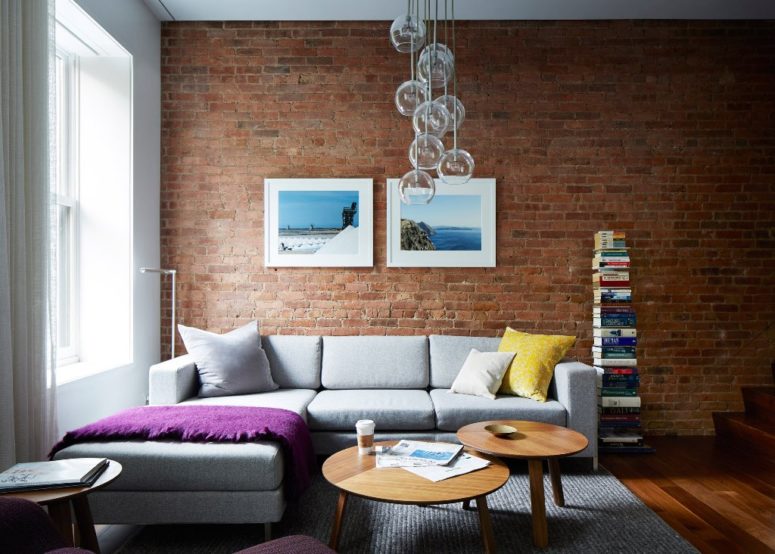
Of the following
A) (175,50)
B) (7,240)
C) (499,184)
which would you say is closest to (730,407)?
(499,184)

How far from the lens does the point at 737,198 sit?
171 inches

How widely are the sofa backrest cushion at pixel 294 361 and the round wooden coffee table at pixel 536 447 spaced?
146 centimetres

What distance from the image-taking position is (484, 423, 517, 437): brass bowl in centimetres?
282

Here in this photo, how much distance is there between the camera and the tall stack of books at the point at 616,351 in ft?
12.7

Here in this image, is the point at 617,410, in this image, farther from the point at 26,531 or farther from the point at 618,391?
the point at 26,531

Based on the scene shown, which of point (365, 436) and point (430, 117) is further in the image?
point (365, 436)

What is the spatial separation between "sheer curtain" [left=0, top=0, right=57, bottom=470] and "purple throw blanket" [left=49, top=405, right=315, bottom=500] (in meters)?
0.23

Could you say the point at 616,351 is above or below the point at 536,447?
above

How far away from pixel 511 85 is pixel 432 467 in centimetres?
318

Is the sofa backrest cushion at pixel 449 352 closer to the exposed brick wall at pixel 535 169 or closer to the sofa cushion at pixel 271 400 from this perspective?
the exposed brick wall at pixel 535 169

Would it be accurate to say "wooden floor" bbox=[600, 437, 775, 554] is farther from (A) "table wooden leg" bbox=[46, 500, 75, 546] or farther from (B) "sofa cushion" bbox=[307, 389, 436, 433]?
(A) "table wooden leg" bbox=[46, 500, 75, 546]

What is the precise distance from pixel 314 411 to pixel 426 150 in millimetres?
1997

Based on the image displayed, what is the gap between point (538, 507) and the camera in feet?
8.21

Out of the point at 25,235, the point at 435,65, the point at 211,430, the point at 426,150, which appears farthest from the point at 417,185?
the point at 25,235
